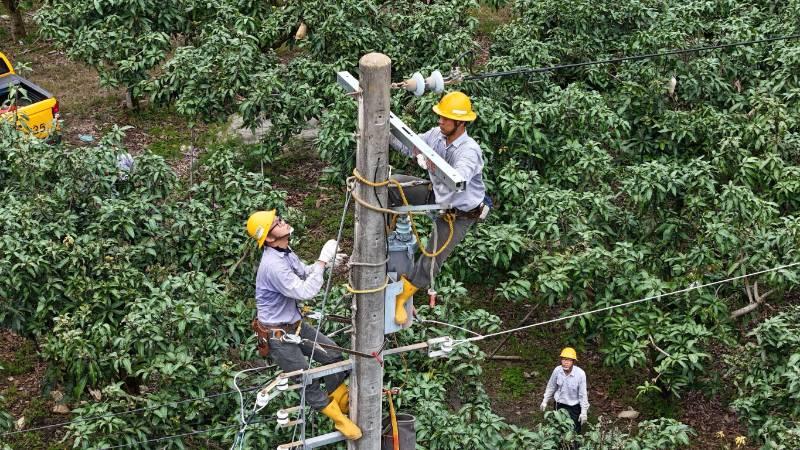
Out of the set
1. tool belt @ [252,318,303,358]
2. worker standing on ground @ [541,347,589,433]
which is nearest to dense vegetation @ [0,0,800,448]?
worker standing on ground @ [541,347,589,433]

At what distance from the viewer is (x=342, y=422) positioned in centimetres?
802

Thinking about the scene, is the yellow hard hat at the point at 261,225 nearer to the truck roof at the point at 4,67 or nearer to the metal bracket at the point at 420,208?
the metal bracket at the point at 420,208

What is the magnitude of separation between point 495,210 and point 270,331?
4513 mm

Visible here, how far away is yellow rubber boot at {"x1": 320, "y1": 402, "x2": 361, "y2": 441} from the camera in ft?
26.1

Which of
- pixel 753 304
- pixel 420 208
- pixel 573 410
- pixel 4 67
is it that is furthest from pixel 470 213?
pixel 4 67

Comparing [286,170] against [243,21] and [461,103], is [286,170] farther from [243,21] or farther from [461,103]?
[461,103]

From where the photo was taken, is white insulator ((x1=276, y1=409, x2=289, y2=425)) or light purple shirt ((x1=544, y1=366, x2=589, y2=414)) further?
light purple shirt ((x1=544, y1=366, x2=589, y2=414))

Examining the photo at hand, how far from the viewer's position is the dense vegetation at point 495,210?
32.8 feet

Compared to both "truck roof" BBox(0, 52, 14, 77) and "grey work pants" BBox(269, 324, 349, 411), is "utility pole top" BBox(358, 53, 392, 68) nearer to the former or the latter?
"grey work pants" BBox(269, 324, 349, 411)

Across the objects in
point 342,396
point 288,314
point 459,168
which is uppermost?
point 459,168

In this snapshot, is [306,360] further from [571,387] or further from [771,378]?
[771,378]

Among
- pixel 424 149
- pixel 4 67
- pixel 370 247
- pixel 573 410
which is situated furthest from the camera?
pixel 4 67

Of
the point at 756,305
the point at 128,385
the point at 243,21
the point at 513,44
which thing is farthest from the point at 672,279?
the point at 243,21

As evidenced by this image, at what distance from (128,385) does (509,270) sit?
12.6 feet
